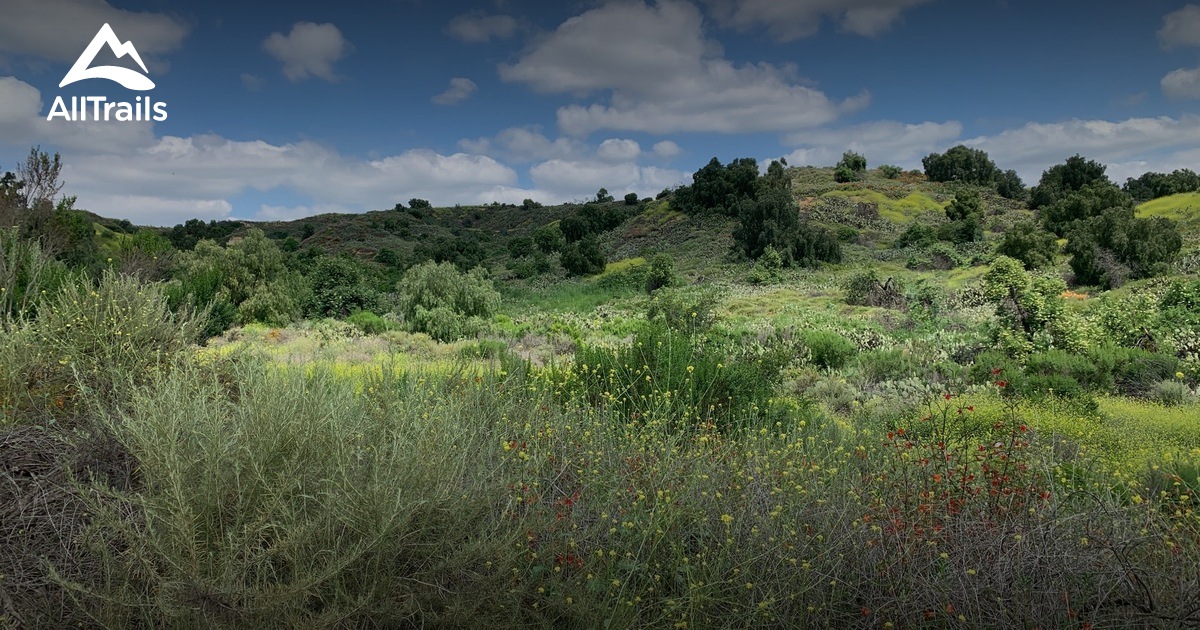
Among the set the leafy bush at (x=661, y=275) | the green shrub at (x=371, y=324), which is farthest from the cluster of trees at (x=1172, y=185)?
the green shrub at (x=371, y=324)

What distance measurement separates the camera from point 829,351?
12.0 meters

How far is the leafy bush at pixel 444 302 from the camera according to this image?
54.6 feet

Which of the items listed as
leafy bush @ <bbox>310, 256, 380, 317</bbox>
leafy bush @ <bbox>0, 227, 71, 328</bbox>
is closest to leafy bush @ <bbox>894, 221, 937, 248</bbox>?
leafy bush @ <bbox>310, 256, 380, 317</bbox>

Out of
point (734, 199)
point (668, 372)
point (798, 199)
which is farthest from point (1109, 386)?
point (798, 199)

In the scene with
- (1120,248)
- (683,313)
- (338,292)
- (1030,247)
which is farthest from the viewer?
(1030,247)

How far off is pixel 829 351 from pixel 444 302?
9.84 metres

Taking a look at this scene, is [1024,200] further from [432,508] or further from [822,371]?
[432,508]

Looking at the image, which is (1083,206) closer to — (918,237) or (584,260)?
(918,237)

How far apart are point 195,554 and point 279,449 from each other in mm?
663

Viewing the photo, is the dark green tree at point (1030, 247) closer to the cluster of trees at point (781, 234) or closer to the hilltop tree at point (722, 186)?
the cluster of trees at point (781, 234)

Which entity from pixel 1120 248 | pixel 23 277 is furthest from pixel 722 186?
pixel 23 277

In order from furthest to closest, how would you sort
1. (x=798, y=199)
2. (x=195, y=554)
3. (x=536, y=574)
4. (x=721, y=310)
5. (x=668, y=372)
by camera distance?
(x=798, y=199) → (x=721, y=310) → (x=668, y=372) → (x=536, y=574) → (x=195, y=554)

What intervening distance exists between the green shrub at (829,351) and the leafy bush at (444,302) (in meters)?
8.12

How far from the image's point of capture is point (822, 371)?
1145 cm
